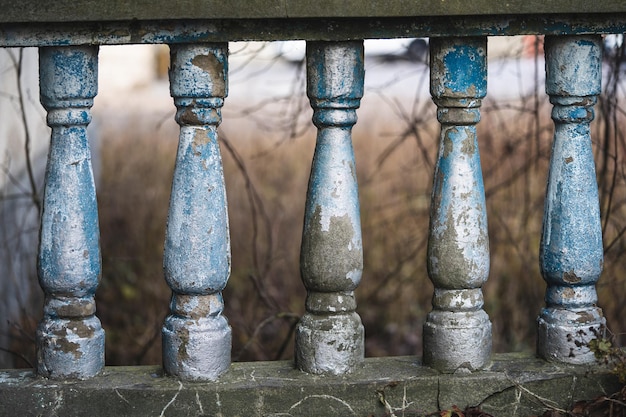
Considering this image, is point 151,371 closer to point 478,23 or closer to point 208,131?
point 208,131

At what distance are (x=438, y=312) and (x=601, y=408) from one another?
53cm

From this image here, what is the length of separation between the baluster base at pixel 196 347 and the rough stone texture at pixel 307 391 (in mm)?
33

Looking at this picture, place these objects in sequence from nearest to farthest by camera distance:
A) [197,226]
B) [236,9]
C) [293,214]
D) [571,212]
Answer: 1. [236,9]
2. [197,226]
3. [571,212]
4. [293,214]

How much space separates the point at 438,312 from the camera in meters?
2.65

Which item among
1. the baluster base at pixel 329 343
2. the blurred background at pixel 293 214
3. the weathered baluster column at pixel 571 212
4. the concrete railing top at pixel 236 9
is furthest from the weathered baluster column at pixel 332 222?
the blurred background at pixel 293 214

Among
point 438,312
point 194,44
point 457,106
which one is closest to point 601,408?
point 438,312

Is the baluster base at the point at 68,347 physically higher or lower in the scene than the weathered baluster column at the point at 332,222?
lower

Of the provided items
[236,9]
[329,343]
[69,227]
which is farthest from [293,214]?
[236,9]

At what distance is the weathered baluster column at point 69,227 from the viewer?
247 cm

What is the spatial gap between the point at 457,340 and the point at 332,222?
0.47m

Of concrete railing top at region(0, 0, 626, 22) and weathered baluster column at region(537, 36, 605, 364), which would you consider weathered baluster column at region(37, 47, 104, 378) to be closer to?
concrete railing top at region(0, 0, 626, 22)

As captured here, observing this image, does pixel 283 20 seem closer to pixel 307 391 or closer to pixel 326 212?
pixel 326 212

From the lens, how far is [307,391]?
2.62m

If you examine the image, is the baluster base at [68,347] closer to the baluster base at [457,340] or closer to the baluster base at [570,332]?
the baluster base at [457,340]
